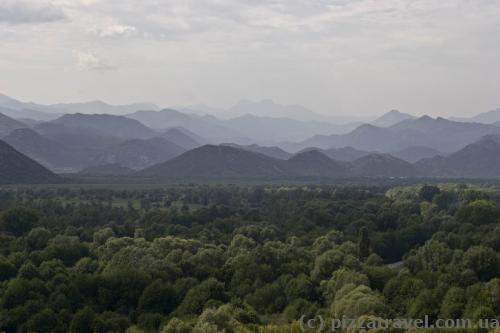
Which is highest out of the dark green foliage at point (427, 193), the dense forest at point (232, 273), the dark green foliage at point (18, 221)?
the dark green foliage at point (427, 193)

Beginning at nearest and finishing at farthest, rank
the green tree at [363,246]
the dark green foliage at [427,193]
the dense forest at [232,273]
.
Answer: the dense forest at [232,273]
the green tree at [363,246]
the dark green foliage at [427,193]

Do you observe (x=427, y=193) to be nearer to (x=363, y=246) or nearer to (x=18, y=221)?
(x=363, y=246)

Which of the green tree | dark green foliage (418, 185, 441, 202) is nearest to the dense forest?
the green tree

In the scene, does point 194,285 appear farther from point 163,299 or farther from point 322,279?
point 322,279

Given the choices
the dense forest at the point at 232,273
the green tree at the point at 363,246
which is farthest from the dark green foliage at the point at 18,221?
the green tree at the point at 363,246

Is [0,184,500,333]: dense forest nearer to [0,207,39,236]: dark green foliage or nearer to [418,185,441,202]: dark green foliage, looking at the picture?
[0,207,39,236]: dark green foliage

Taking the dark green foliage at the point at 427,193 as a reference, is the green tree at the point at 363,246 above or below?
below

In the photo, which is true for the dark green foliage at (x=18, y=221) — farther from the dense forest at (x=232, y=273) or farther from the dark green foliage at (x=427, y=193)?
→ the dark green foliage at (x=427, y=193)

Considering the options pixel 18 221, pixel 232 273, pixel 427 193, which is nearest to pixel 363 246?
pixel 232 273
